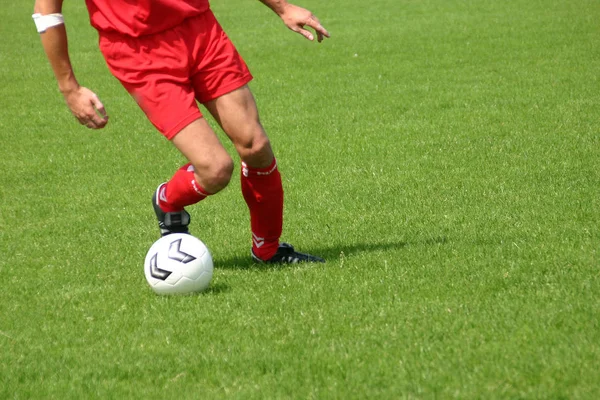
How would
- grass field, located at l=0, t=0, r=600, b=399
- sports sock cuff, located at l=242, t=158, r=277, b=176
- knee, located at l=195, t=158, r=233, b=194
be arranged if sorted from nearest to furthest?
grass field, located at l=0, t=0, r=600, b=399, knee, located at l=195, t=158, r=233, b=194, sports sock cuff, located at l=242, t=158, r=277, b=176

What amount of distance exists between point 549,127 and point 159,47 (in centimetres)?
632

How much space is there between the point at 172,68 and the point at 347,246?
6.49 ft

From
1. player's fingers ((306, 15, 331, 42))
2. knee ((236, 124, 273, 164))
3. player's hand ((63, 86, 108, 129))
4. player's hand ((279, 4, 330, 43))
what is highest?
player's fingers ((306, 15, 331, 42))

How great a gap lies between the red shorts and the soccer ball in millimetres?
721

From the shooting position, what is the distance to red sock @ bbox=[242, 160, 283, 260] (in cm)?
670

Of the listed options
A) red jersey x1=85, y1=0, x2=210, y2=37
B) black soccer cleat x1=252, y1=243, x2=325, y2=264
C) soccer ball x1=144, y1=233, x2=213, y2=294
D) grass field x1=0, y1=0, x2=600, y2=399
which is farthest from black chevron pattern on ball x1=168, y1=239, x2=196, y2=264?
red jersey x1=85, y1=0, x2=210, y2=37

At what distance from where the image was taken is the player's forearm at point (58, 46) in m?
5.88

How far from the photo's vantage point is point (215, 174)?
619 centimetres

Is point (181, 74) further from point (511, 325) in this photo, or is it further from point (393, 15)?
point (393, 15)

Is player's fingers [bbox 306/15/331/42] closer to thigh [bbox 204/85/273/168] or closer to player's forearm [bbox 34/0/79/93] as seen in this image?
thigh [bbox 204/85/273/168]

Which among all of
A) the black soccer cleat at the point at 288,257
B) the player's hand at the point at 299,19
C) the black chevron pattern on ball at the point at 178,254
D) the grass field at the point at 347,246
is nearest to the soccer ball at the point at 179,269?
the black chevron pattern on ball at the point at 178,254

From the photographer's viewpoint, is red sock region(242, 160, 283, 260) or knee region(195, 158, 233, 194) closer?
knee region(195, 158, 233, 194)

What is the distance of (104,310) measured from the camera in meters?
6.05

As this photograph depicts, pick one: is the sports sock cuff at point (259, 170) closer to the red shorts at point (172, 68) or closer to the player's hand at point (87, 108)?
the red shorts at point (172, 68)
